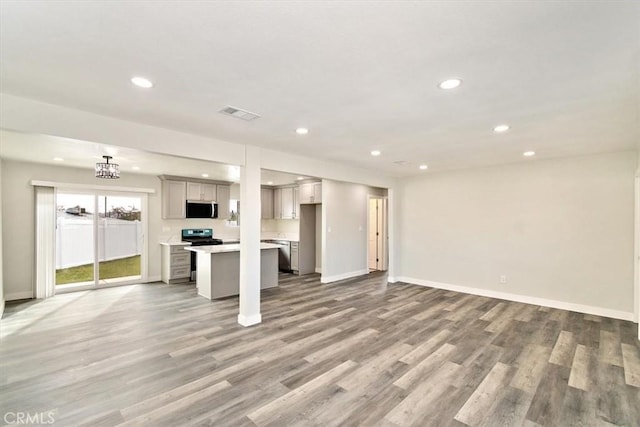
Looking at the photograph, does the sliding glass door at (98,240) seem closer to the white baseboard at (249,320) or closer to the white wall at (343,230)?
the white baseboard at (249,320)

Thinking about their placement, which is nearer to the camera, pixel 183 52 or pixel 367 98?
pixel 183 52

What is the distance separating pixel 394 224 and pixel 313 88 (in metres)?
5.11

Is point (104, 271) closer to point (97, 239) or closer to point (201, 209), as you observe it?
point (97, 239)

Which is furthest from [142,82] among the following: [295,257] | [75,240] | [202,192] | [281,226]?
[281,226]

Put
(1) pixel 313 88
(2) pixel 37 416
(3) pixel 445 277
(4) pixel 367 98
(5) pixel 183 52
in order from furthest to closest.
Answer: (3) pixel 445 277 → (4) pixel 367 98 → (1) pixel 313 88 → (2) pixel 37 416 → (5) pixel 183 52

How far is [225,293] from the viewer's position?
5422 mm

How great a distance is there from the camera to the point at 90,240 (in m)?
6.12

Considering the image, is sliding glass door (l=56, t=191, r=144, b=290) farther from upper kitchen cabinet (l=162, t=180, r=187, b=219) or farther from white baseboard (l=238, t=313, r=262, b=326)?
white baseboard (l=238, t=313, r=262, b=326)

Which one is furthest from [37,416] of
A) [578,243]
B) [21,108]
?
[578,243]

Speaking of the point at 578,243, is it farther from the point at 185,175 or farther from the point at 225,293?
the point at 185,175

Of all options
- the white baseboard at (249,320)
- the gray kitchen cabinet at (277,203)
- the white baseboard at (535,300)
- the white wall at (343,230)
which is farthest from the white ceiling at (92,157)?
the white baseboard at (535,300)

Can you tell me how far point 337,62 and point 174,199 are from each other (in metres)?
6.16

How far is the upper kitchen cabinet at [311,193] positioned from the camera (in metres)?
7.37

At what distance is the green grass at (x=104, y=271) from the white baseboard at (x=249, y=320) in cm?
404
